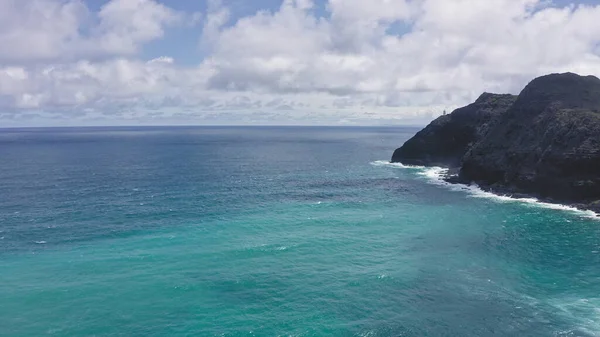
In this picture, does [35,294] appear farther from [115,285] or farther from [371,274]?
[371,274]

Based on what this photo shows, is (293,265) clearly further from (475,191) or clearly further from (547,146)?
(547,146)

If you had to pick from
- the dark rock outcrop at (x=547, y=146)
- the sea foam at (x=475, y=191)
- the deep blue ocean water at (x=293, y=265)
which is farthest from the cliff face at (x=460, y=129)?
the deep blue ocean water at (x=293, y=265)

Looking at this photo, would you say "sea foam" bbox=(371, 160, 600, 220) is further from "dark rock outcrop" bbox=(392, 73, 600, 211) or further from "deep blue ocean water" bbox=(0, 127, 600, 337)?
"dark rock outcrop" bbox=(392, 73, 600, 211)

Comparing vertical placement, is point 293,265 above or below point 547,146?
below

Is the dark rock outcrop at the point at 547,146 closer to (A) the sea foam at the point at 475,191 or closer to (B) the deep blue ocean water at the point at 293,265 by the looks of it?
(A) the sea foam at the point at 475,191

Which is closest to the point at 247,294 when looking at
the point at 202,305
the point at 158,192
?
the point at 202,305

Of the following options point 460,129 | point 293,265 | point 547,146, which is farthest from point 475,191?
point 293,265
